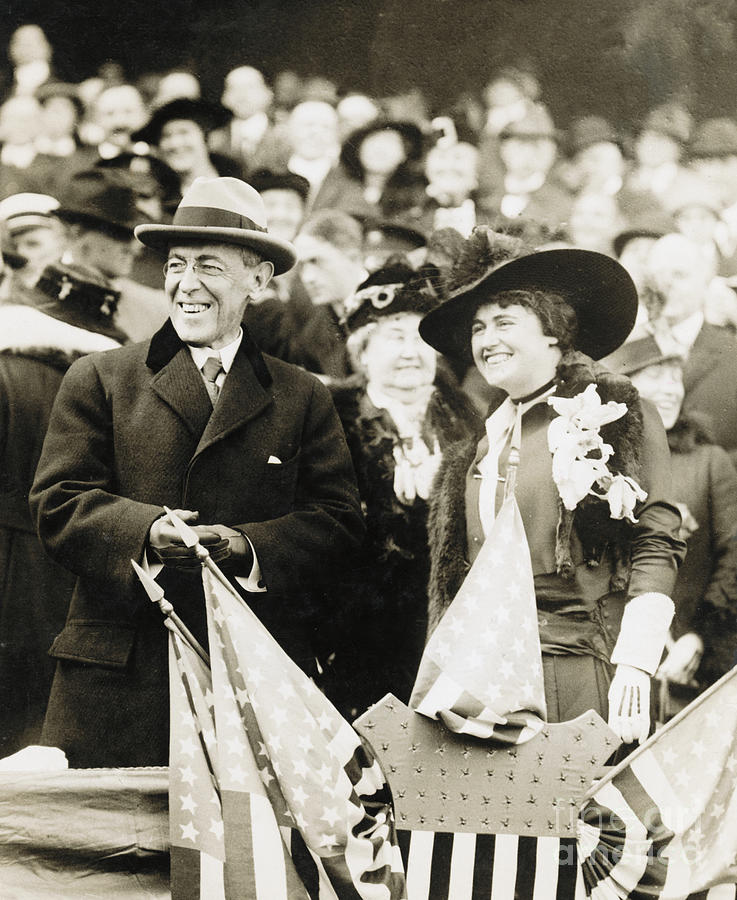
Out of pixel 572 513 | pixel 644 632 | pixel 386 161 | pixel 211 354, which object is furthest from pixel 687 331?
pixel 211 354

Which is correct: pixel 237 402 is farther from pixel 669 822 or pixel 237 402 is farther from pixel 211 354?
pixel 669 822

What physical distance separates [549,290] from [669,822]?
8.47ft

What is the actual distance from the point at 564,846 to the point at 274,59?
4.05m

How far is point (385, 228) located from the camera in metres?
6.06

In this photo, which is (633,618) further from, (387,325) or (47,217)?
(47,217)

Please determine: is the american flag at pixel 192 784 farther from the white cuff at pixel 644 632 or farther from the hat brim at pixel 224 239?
the white cuff at pixel 644 632

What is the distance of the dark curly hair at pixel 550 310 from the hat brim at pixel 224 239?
3.34ft

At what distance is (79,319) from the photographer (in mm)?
6016

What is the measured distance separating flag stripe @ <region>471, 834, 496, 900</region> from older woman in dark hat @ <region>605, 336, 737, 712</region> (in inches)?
47.1

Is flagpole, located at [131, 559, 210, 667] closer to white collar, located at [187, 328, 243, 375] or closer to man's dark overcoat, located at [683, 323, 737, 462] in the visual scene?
white collar, located at [187, 328, 243, 375]

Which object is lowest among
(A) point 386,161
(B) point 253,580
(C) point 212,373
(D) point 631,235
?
(B) point 253,580

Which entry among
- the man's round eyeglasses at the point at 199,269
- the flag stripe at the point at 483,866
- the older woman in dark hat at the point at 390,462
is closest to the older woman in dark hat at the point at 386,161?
the older woman in dark hat at the point at 390,462

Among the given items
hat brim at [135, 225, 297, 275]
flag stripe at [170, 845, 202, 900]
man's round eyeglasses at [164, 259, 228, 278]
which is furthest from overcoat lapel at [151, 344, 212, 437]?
flag stripe at [170, 845, 202, 900]

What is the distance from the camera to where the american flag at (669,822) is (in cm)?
551
